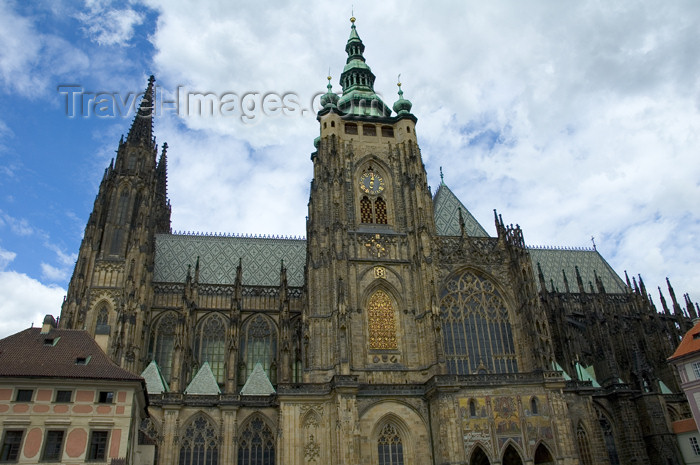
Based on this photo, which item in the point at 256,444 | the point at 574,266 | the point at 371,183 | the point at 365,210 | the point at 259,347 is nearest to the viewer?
the point at 256,444

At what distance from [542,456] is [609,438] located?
9.45 meters

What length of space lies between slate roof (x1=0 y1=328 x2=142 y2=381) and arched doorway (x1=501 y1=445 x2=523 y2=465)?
22.5m

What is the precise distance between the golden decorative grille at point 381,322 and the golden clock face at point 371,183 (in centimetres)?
877

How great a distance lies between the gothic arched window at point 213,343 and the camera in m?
44.9

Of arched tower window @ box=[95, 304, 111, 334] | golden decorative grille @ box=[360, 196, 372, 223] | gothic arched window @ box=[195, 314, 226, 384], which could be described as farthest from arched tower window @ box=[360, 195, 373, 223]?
arched tower window @ box=[95, 304, 111, 334]

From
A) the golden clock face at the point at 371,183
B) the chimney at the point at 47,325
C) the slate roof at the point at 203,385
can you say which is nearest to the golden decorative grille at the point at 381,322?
the golden clock face at the point at 371,183

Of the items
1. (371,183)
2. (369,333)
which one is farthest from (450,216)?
(369,333)

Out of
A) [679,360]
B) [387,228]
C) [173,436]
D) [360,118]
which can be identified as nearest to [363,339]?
[387,228]

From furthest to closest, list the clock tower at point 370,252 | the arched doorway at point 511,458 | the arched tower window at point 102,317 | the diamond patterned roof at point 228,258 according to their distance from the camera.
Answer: the diamond patterned roof at point 228,258
the arched tower window at point 102,317
the clock tower at point 370,252
the arched doorway at point 511,458

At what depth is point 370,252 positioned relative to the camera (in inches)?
1612

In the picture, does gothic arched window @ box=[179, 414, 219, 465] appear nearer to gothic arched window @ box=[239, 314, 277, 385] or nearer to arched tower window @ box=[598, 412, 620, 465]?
gothic arched window @ box=[239, 314, 277, 385]

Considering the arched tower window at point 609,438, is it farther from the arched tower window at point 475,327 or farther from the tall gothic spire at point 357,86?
the tall gothic spire at point 357,86

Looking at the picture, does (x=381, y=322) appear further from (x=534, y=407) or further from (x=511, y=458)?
(x=511, y=458)

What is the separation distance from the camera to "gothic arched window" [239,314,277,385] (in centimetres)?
4512
